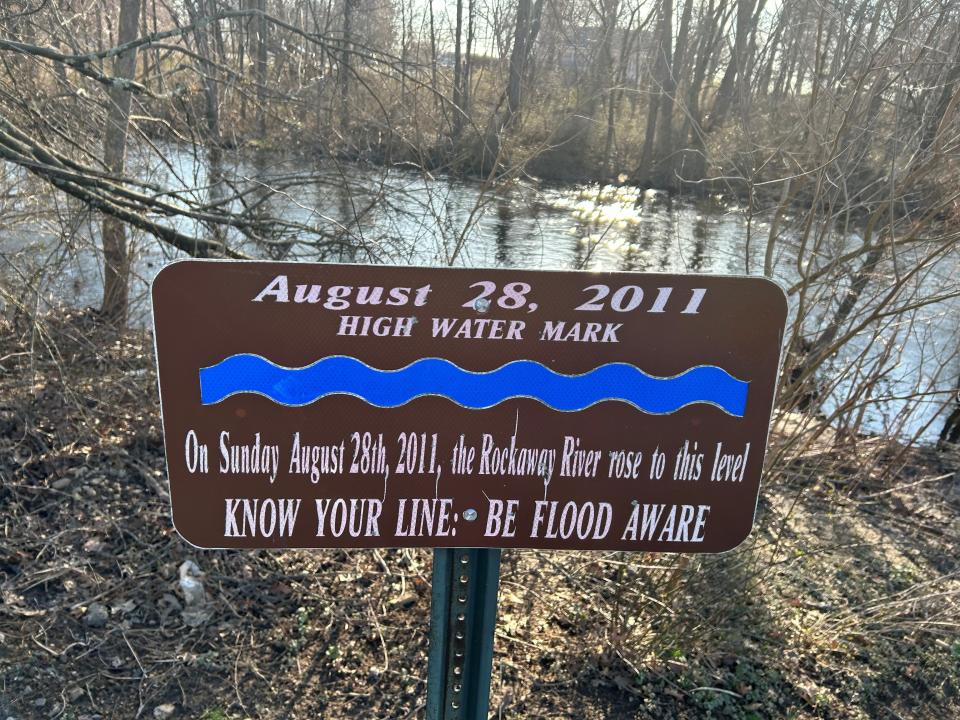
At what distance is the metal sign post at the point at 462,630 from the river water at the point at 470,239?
227cm

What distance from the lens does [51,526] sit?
3.59 metres

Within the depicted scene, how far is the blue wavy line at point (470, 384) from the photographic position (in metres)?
1.56

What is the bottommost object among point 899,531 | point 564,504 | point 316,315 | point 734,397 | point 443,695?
point 899,531

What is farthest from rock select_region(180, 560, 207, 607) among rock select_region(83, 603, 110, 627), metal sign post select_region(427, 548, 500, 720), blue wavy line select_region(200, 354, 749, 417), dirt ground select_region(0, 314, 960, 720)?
blue wavy line select_region(200, 354, 749, 417)

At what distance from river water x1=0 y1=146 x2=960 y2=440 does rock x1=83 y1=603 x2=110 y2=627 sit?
1570 mm

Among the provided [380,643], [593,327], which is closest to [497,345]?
[593,327]

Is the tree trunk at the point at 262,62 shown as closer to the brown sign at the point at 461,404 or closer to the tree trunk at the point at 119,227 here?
the tree trunk at the point at 119,227

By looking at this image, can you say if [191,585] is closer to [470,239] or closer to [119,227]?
[470,239]

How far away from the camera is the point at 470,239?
5.19 metres

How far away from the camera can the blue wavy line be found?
61.3 inches

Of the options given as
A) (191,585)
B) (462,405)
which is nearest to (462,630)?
(462,405)

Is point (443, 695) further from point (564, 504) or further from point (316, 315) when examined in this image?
point (316, 315)

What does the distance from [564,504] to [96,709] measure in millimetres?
2078

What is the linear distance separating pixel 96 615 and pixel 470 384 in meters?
2.38
